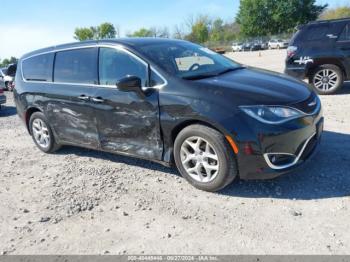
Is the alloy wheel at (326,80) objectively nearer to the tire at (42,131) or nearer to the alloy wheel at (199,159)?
the alloy wheel at (199,159)

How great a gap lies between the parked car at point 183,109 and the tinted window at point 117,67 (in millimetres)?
13

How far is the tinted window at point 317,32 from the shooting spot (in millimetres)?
8755

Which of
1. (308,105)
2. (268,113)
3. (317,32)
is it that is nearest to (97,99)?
(268,113)

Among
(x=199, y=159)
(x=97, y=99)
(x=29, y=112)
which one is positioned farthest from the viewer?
(x=29, y=112)

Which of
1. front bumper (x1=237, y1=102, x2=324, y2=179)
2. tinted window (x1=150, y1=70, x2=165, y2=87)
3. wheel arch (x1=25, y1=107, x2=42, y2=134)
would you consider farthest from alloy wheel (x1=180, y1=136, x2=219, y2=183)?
wheel arch (x1=25, y1=107, x2=42, y2=134)

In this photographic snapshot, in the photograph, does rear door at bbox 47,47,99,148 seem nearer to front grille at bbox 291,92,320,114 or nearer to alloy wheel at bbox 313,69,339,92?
front grille at bbox 291,92,320,114

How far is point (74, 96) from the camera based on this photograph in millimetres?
5152

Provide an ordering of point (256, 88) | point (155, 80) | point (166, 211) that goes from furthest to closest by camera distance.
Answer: point (155, 80) < point (256, 88) < point (166, 211)

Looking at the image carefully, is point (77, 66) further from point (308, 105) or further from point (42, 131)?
point (308, 105)

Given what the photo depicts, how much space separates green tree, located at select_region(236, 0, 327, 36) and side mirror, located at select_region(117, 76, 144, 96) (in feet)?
216

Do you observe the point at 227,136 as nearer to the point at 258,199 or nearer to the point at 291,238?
the point at 258,199

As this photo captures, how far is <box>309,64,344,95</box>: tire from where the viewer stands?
8.59 meters

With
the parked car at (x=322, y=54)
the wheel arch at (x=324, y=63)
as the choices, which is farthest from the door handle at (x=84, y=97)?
the wheel arch at (x=324, y=63)

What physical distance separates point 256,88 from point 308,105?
63 centimetres
